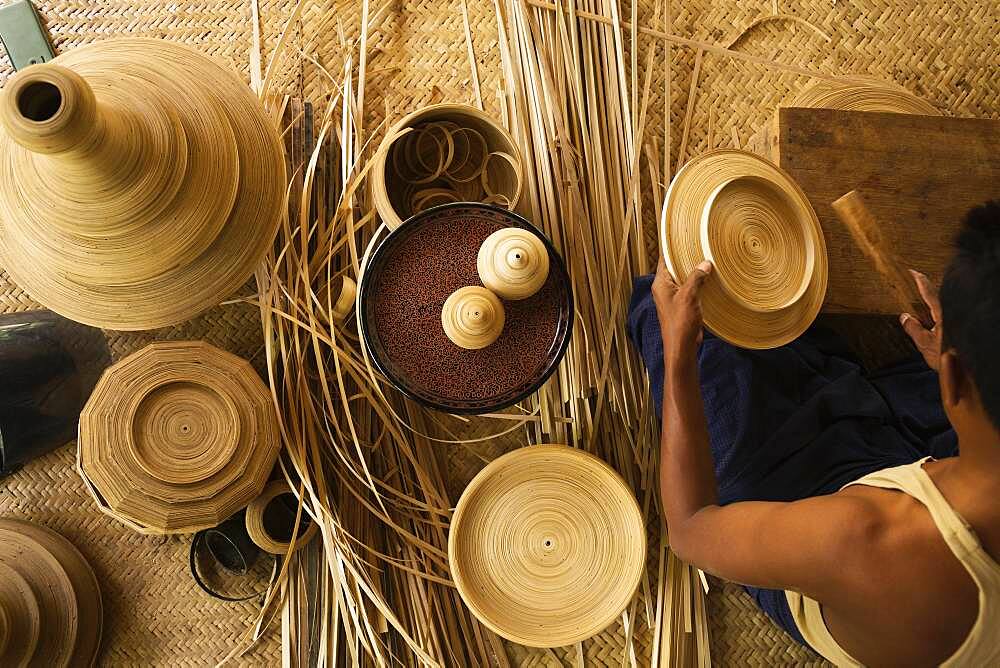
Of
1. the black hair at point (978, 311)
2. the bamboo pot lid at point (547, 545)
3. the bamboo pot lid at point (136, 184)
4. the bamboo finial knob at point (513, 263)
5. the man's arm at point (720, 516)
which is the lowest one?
the bamboo pot lid at point (547, 545)

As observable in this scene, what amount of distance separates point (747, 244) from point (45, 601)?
1672mm

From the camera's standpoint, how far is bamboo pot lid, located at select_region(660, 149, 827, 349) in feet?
4.68

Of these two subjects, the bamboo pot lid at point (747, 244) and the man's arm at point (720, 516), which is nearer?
the man's arm at point (720, 516)

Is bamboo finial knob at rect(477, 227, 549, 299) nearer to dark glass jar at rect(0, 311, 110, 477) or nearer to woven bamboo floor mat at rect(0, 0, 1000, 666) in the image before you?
woven bamboo floor mat at rect(0, 0, 1000, 666)

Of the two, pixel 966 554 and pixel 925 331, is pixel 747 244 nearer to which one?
pixel 925 331

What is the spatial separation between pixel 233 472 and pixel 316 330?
36cm

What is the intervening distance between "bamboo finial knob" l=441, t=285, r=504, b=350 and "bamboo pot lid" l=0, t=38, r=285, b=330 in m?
0.36

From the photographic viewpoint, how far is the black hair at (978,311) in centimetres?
90

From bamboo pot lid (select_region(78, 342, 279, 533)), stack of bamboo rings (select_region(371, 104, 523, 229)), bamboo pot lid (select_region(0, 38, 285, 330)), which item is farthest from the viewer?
stack of bamboo rings (select_region(371, 104, 523, 229))

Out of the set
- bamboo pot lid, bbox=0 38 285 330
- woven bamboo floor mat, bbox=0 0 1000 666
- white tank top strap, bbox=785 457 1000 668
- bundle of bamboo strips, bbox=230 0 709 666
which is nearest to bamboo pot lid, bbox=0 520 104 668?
woven bamboo floor mat, bbox=0 0 1000 666

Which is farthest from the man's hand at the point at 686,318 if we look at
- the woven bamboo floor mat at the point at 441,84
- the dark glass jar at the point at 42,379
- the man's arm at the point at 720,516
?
the dark glass jar at the point at 42,379

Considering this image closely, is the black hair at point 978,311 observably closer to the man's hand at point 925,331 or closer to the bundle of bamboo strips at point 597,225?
the man's hand at point 925,331

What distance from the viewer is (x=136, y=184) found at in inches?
42.6

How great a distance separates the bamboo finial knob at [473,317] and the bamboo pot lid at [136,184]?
363 mm
